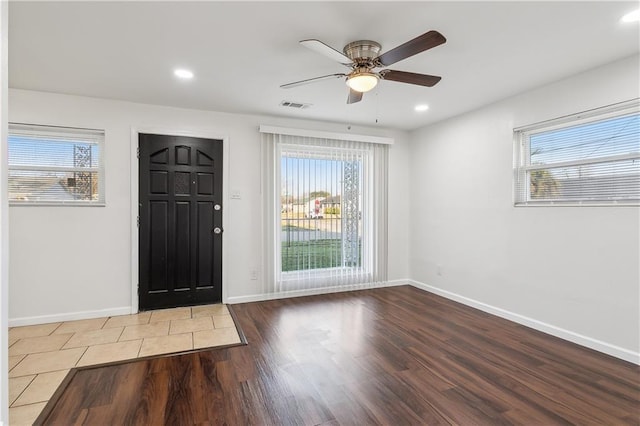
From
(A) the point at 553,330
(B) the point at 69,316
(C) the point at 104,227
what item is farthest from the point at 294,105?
(A) the point at 553,330

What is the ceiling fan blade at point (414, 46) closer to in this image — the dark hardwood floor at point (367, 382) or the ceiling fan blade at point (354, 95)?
the ceiling fan blade at point (354, 95)

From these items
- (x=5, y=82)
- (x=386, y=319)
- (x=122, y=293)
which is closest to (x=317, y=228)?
(x=386, y=319)

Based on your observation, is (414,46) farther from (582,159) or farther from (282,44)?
(582,159)

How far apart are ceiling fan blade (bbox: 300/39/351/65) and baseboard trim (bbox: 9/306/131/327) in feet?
11.6

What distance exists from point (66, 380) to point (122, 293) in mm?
1566

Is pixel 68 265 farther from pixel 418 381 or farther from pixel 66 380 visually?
pixel 418 381

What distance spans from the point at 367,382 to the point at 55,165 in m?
3.90

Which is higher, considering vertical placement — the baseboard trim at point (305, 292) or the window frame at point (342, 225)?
the window frame at point (342, 225)

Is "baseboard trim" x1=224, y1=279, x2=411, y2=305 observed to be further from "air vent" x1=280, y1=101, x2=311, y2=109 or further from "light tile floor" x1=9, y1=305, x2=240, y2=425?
"air vent" x1=280, y1=101, x2=311, y2=109

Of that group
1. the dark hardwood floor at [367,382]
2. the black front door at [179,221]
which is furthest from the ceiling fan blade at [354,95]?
the dark hardwood floor at [367,382]

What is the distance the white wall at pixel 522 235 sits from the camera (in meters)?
2.70

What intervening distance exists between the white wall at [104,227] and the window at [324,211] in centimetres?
27

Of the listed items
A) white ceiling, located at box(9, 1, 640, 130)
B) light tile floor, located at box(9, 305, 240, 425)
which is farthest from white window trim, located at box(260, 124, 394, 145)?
light tile floor, located at box(9, 305, 240, 425)

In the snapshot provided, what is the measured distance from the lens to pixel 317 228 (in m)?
4.56
